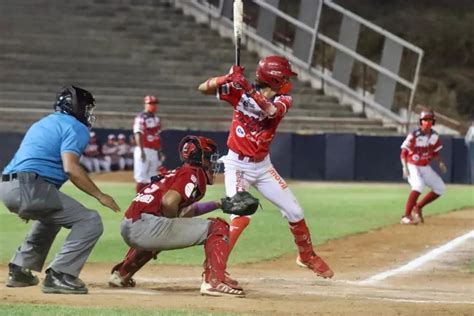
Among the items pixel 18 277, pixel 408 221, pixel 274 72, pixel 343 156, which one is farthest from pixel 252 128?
pixel 343 156

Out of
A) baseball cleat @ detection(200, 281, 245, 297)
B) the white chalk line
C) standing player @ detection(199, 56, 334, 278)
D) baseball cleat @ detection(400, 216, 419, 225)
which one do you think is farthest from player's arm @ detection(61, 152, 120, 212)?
baseball cleat @ detection(400, 216, 419, 225)

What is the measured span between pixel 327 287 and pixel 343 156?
24642mm

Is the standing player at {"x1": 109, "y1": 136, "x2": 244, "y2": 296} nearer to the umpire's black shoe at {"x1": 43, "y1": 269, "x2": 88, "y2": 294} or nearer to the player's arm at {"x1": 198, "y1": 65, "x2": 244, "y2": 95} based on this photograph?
the umpire's black shoe at {"x1": 43, "y1": 269, "x2": 88, "y2": 294}

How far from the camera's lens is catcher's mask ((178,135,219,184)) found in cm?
1020

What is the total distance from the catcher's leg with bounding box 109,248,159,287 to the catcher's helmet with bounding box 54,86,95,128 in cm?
136

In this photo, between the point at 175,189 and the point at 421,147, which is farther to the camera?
the point at 421,147

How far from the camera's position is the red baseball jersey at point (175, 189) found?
9.95 m

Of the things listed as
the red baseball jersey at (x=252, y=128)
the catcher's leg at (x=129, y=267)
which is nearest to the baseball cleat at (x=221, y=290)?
the catcher's leg at (x=129, y=267)

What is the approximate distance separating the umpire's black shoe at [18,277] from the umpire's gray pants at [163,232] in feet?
3.46

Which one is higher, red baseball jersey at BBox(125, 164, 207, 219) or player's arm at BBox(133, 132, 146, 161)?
red baseball jersey at BBox(125, 164, 207, 219)

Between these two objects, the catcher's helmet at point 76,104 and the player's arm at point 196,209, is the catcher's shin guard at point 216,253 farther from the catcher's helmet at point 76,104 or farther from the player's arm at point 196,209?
the catcher's helmet at point 76,104

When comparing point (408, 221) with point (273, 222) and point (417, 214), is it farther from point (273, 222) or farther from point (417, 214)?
point (273, 222)

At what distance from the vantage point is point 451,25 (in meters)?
58.0

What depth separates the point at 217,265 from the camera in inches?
397
